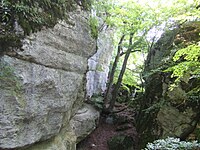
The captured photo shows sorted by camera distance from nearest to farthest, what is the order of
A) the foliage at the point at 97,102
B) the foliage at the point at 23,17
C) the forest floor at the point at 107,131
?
the foliage at the point at 23,17 < the forest floor at the point at 107,131 < the foliage at the point at 97,102

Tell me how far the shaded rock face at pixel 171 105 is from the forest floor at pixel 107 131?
1.14 metres

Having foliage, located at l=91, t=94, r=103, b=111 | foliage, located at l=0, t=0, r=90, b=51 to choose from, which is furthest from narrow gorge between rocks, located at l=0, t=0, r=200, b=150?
foliage, located at l=91, t=94, r=103, b=111

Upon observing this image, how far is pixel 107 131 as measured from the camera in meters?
8.43

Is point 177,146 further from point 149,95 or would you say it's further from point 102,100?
point 102,100

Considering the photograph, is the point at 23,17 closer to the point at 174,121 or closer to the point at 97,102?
the point at 174,121

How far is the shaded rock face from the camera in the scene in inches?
208

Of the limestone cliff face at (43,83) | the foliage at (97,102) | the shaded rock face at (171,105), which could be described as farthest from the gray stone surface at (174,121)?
the foliage at (97,102)

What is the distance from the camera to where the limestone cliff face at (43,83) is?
2949mm

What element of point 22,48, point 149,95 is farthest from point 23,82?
point 149,95

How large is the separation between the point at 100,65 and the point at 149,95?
3.73 m

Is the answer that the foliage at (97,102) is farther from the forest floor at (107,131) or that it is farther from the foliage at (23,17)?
the foliage at (23,17)

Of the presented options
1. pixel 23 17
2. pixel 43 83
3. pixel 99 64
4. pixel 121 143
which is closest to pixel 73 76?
pixel 43 83

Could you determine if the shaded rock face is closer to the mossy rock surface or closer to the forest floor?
the mossy rock surface

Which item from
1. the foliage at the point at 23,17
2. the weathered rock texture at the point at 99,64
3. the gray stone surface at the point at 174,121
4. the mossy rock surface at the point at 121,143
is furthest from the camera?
the weathered rock texture at the point at 99,64
